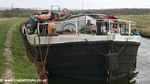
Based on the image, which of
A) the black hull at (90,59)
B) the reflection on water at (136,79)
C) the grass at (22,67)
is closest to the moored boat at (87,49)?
the black hull at (90,59)

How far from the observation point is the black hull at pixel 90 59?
829 inches

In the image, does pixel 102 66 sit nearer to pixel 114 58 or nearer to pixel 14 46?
pixel 114 58

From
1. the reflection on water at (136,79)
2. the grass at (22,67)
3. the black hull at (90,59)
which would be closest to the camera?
the grass at (22,67)

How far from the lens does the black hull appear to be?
21047 mm

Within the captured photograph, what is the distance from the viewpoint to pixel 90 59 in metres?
21.2

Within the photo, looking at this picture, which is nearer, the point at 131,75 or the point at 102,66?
the point at 102,66

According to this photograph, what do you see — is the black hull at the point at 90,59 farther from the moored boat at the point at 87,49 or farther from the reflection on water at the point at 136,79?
the reflection on water at the point at 136,79

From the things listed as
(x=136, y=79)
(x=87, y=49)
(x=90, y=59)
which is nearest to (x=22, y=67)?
(x=87, y=49)

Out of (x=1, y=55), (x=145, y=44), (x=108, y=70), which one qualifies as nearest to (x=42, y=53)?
(x=1, y=55)

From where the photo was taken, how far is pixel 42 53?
22969 millimetres

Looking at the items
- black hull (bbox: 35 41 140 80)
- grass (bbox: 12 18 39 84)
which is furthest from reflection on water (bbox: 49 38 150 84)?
grass (bbox: 12 18 39 84)

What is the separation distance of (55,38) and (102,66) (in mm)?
2844

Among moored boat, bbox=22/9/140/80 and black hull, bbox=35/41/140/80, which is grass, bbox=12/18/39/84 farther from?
black hull, bbox=35/41/140/80

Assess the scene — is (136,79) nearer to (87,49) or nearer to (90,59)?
(90,59)
